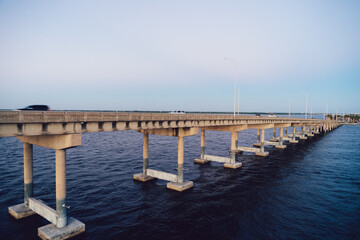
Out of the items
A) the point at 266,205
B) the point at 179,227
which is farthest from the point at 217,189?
the point at 179,227

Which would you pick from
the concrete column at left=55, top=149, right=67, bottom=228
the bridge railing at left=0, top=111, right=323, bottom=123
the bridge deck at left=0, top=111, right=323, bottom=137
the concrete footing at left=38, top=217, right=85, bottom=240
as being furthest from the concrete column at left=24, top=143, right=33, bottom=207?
the bridge railing at left=0, top=111, right=323, bottom=123

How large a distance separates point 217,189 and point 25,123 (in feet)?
73.0

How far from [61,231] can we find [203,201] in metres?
14.0

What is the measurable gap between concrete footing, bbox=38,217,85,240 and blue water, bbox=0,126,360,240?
0.83 metres

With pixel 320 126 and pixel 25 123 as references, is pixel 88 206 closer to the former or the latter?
pixel 25 123

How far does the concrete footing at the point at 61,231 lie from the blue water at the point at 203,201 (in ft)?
2.74

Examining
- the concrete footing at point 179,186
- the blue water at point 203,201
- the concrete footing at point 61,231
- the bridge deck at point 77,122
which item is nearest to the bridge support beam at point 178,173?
the concrete footing at point 179,186

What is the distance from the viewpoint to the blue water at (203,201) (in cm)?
1912

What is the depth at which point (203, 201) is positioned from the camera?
2509 cm

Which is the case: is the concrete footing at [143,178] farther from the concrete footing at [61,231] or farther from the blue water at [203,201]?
the concrete footing at [61,231]

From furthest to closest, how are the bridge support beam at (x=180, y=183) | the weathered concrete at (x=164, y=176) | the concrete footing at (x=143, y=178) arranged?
1. the concrete footing at (x=143, y=178)
2. the weathered concrete at (x=164, y=176)
3. the bridge support beam at (x=180, y=183)

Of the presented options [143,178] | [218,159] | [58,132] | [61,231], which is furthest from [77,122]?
[218,159]

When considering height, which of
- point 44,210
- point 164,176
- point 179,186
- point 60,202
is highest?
point 60,202

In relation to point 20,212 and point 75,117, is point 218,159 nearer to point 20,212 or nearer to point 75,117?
point 75,117
